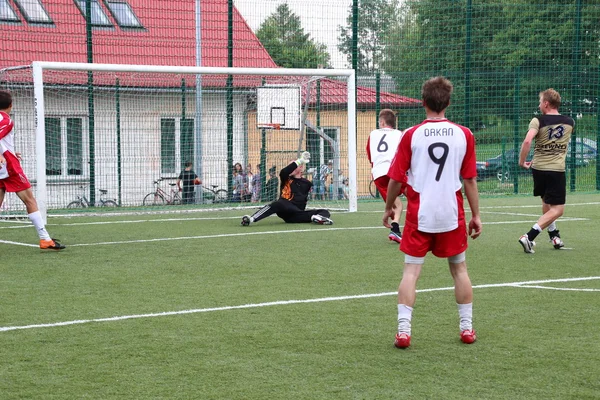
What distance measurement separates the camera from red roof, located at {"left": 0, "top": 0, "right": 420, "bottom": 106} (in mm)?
16531

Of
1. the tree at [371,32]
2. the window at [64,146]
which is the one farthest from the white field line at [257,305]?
the tree at [371,32]

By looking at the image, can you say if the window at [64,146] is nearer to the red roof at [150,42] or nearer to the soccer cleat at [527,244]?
the red roof at [150,42]

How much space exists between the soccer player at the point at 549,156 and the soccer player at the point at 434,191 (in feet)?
14.4

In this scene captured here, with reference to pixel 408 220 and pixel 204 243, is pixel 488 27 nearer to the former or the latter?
pixel 204 243

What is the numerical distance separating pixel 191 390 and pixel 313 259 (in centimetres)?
502

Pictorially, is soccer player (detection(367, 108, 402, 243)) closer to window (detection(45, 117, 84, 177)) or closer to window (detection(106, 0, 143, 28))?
window (detection(45, 117, 84, 177))

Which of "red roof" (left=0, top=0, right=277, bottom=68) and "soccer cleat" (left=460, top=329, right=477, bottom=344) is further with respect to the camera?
"red roof" (left=0, top=0, right=277, bottom=68)

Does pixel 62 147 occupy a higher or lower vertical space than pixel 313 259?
higher

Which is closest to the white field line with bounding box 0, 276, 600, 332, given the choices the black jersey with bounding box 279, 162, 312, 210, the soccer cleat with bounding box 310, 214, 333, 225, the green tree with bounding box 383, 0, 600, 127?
the soccer cleat with bounding box 310, 214, 333, 225

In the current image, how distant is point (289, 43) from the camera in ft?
61.5

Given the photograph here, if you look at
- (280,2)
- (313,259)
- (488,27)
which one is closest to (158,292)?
(313,259)

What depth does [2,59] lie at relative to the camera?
16469mm

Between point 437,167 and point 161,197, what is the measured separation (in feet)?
35.0

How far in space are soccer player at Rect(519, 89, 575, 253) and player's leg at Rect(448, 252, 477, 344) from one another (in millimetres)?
4355
